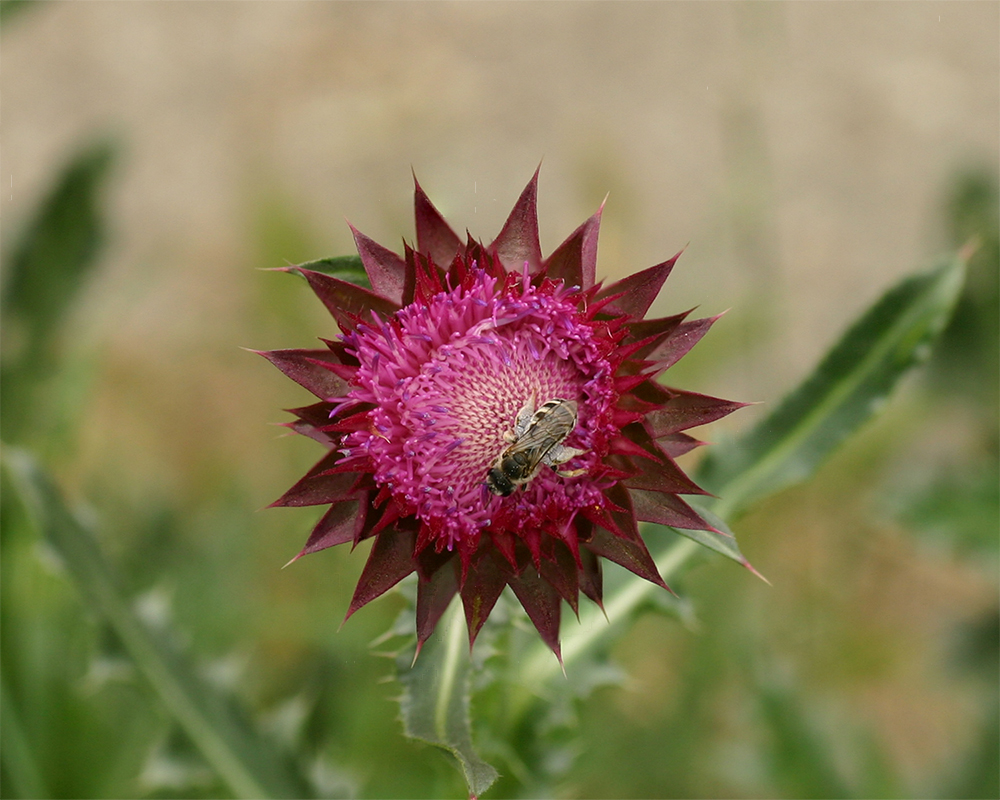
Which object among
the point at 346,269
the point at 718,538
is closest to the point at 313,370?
the point at 346,269

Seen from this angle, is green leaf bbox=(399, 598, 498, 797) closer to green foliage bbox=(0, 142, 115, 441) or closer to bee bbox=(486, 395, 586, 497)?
bee bbox=(486, 395, 586, 497)

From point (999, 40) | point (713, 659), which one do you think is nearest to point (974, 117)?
point (999, 40)

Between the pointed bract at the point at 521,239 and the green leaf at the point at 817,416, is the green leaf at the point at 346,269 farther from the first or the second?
the green leaf at the point at 817,416

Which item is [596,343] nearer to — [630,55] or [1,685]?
[1,685]

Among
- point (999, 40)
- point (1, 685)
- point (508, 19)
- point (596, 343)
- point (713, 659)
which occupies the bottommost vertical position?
point (713, 659)

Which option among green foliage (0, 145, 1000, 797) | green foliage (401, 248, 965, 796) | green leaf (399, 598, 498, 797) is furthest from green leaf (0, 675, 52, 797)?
green leaf (399, 598, 498, 797)

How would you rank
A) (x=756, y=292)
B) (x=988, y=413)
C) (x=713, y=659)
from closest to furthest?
(x=713, y=659)
(x=988, y=413)
(x=756, y=292)
